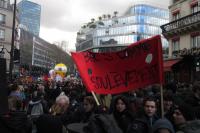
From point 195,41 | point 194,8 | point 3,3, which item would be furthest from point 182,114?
point 3,3

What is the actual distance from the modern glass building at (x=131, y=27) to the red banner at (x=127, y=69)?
286 feet

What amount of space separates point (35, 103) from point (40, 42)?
138 m

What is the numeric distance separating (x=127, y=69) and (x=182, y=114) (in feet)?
5.36

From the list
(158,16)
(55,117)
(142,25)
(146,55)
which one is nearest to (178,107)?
(146,55)

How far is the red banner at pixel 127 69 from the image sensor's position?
6.48 meters

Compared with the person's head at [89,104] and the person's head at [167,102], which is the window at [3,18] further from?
the person's head at [167,102]

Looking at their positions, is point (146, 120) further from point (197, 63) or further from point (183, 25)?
point (183, 25)

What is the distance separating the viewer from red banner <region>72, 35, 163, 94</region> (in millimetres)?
6477

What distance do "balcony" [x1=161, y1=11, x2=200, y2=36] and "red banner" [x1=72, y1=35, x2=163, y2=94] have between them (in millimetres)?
22869

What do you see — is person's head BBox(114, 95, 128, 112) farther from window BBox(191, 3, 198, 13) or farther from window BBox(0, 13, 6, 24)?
window BBox(0, 13, 6, 24)

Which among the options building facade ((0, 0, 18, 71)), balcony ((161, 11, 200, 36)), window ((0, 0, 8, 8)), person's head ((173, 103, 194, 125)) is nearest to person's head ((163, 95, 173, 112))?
person's head ((173, 103, 194, 125))

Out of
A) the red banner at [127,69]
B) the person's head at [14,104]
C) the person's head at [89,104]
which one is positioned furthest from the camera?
the person's head at [14,104]

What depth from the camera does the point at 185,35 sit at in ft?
104

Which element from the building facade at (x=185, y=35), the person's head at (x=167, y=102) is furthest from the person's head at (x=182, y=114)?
the building facade at (x=185, y=35)
